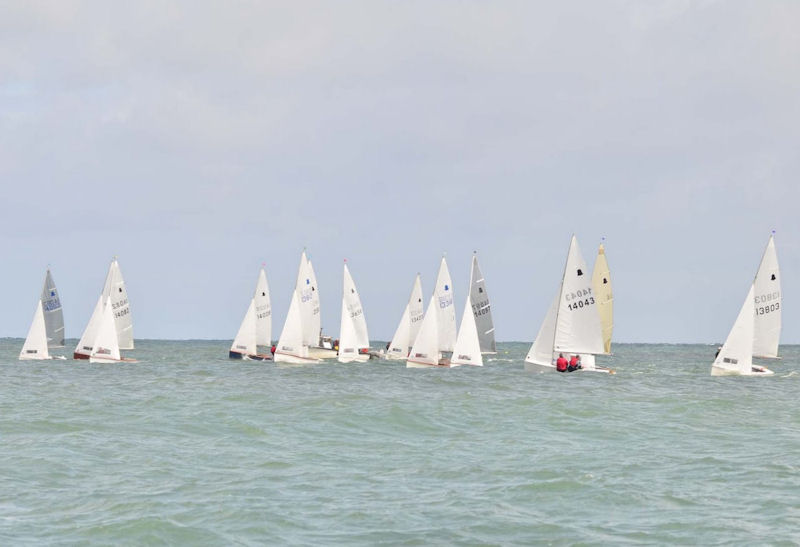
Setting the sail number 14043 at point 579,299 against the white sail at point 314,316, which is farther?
the white sail at point 314,316

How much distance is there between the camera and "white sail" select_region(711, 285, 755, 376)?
1949 inches

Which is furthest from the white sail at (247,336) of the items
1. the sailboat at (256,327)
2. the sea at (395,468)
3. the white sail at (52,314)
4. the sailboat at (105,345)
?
the sea at (395,468)

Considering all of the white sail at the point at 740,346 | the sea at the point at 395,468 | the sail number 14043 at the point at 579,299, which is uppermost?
the sail number 14043 at the point at 579,299

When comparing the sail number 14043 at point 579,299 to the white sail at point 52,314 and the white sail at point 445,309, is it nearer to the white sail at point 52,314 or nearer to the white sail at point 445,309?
the white sail at point 445,309

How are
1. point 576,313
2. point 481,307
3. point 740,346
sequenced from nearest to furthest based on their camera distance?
point 740,346, point 576,313, point 481,307

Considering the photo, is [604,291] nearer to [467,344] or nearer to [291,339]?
[467,344]

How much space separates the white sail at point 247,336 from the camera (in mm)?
75375

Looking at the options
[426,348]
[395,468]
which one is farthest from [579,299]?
[395,468]

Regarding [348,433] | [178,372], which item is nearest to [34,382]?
[178,372]

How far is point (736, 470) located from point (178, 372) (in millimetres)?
45019

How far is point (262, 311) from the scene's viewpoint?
256ft

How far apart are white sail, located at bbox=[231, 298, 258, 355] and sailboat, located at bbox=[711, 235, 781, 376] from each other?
107ft

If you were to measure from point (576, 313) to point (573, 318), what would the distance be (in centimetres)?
29

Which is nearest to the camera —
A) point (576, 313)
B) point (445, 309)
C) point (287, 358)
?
point (576, 313)
